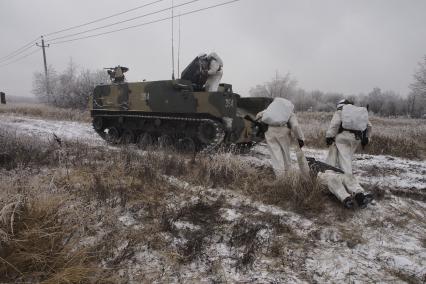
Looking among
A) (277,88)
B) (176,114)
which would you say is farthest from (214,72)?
(277,88)

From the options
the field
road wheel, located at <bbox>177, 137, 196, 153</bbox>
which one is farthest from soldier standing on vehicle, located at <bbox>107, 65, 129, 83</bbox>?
the field

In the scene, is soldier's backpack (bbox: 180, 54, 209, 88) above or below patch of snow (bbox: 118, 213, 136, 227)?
above

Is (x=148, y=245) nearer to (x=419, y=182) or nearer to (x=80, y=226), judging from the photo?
(x=80, y=226)

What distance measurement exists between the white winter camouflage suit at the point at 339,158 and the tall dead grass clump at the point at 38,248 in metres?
3.23

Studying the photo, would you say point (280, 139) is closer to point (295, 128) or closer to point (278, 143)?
point (278, 143)

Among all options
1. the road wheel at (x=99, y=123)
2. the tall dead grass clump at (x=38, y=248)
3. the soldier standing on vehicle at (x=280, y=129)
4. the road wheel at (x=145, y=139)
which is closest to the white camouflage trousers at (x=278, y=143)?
the soldier standing on vehicle at (x=280, y=129)

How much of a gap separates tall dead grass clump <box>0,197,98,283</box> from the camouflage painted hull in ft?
16.8

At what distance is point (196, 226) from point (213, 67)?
246 inches

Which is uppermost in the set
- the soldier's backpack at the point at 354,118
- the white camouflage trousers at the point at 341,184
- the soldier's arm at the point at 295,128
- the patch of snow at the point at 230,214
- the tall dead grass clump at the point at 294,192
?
the soldier's backpack at the point at 354,118

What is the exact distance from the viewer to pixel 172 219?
168 inches

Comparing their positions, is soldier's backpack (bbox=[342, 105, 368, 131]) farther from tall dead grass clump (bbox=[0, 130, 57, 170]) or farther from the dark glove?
tall dead grass clump (bbox=[0, 130, 57, 170])

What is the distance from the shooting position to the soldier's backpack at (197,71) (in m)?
9.81

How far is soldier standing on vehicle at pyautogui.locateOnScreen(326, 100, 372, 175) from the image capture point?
560 centimetres

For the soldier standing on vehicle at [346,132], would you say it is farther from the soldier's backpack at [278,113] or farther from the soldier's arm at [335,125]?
the soldier's backpack at [278,113]
